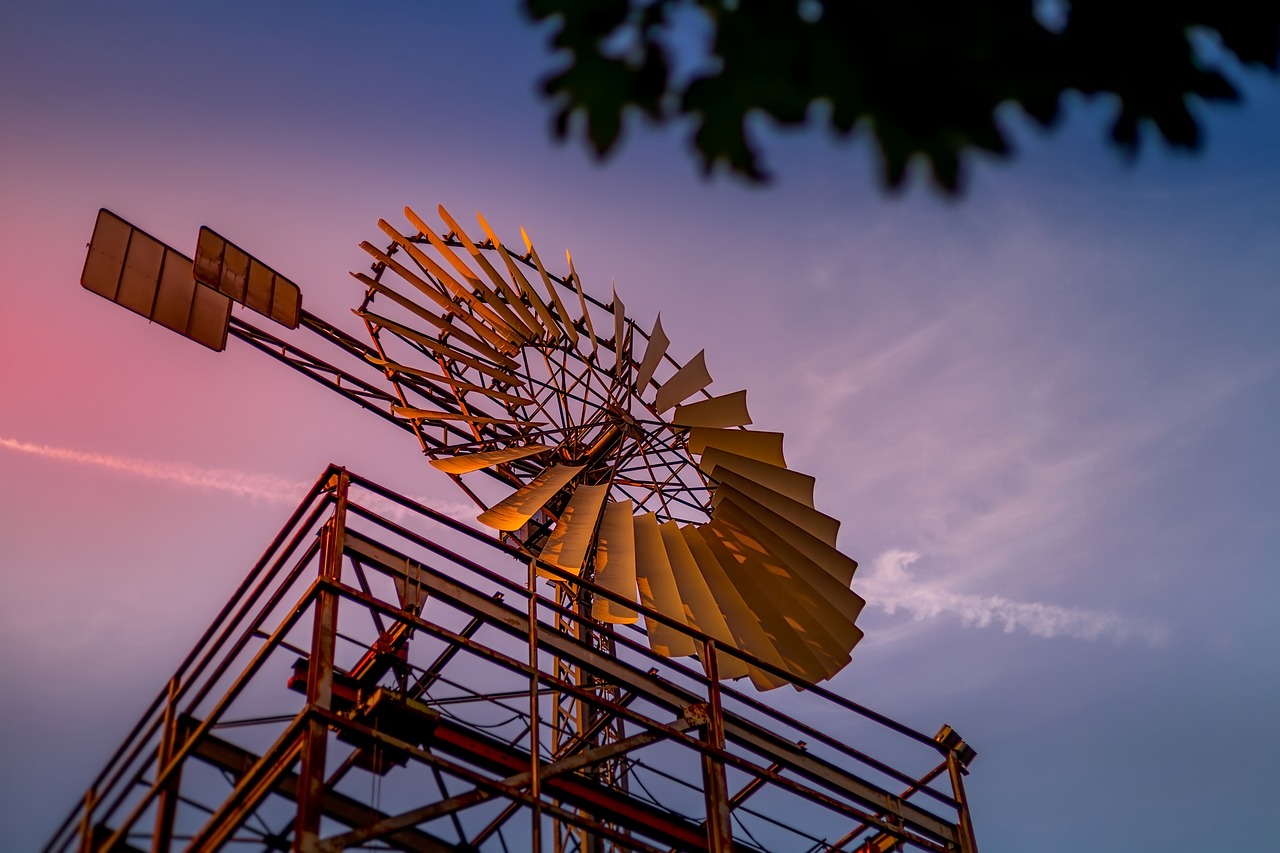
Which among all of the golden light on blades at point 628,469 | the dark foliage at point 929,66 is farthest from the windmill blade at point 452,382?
the dark foliage at point 929,66

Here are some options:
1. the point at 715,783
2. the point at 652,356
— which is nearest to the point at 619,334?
the point at 652,356

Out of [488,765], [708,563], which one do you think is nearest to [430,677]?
[488,765]

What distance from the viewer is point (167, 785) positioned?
9672mm

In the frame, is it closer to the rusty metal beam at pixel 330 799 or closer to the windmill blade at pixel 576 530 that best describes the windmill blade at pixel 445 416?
the windmill blade at pixel 576 530

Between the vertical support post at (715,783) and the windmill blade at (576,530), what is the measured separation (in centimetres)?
205

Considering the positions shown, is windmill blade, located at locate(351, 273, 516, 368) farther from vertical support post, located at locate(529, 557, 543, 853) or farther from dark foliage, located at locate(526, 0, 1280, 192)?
dark foliage, located at locate(526, 0, 1280, 192)

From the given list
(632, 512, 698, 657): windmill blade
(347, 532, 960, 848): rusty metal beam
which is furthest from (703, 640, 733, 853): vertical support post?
(632, 512, 698, 657): windmill blade

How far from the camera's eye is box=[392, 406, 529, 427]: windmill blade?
13789mm

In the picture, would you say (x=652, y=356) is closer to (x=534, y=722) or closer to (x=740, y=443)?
(x=740, y=443)

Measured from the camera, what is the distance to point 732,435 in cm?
1529

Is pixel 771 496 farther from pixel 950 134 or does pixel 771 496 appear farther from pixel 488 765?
pixel 950 134

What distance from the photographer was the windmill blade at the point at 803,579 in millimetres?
13984

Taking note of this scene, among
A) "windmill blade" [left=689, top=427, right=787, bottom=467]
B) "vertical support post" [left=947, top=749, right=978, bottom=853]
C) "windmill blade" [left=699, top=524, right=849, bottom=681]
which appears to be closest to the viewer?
"vertical support post" [left=947, top=749, right=978, bottom=853]

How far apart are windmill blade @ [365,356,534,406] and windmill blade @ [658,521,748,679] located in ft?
7.03
